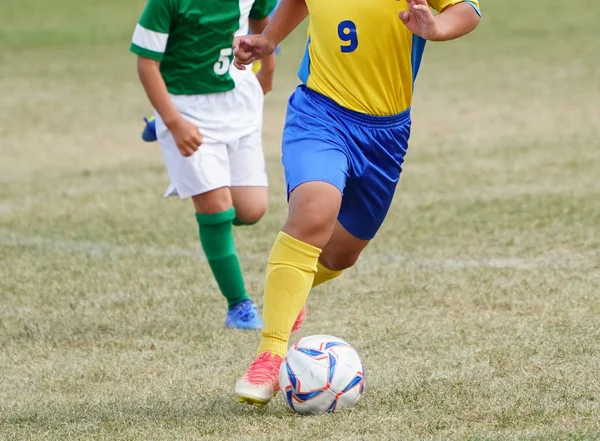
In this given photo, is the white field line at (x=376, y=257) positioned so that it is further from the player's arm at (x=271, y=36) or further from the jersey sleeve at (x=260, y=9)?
the player's arm at (x=271, y=36)

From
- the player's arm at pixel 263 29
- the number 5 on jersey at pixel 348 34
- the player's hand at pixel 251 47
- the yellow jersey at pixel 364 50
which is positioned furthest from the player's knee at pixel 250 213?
the number 5 on jersey at pixel 348 34

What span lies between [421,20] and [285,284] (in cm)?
97

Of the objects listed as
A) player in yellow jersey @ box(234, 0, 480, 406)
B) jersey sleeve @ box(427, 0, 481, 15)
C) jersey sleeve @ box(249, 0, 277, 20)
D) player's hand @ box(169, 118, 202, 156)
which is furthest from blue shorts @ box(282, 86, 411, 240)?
jersey sleeve @ box(249, 0, 277, 20)

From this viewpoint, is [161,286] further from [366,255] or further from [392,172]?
[392,172]

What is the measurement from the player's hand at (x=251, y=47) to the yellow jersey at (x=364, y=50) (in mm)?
268

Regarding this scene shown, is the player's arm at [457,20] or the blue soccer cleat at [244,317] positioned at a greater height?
the player's arm at [457,20]

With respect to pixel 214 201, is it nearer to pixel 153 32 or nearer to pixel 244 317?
pixel 244 317

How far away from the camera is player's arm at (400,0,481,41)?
13.2ft

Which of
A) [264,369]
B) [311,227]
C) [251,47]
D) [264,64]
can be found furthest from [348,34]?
[264,64]

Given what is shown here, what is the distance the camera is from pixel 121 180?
9.59 meters

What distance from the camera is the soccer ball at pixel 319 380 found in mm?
3934

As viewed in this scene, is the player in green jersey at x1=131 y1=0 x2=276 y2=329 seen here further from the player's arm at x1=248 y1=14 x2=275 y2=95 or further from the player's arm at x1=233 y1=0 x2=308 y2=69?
the player's arm at x1=233 y1=0 x2=308 y2=69

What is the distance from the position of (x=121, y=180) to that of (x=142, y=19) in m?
4.25

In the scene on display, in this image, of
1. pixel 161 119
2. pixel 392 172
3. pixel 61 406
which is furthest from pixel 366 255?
A: pixel 61 406
